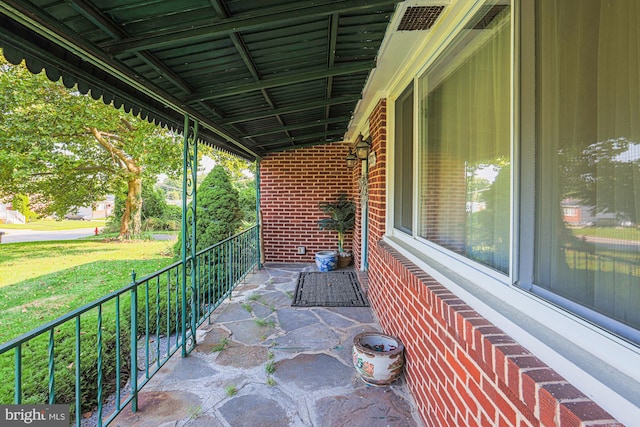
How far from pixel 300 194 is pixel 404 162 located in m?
3.42

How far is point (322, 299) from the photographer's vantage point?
3863 mm

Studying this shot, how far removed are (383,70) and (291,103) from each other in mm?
1025

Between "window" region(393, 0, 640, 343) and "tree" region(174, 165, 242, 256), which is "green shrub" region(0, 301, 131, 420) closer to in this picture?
"tree" region(174, 165, 242, 256)

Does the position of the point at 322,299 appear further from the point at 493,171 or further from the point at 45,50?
the point at 45,50

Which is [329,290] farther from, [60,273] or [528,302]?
[60,273]

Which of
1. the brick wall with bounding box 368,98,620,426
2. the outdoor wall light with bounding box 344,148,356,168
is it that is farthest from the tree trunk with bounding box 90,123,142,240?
the brick wall with bounding box 368,98,620,426

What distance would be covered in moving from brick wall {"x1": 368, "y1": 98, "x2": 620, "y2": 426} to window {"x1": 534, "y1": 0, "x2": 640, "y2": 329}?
0.24 meters

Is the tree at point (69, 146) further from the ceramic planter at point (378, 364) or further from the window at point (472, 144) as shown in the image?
the ceramic planter at point (378, 364)

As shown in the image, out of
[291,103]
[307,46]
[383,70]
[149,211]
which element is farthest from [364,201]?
[149,211]

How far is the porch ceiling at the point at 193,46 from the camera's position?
1345mm

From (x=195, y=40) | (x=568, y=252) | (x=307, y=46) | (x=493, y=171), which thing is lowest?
(x=568, y=252)

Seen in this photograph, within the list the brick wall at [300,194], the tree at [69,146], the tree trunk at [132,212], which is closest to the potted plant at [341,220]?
the brick wall at [300,194]

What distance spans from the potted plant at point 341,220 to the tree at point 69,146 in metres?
4.86

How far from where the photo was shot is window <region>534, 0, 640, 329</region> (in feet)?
2.48
